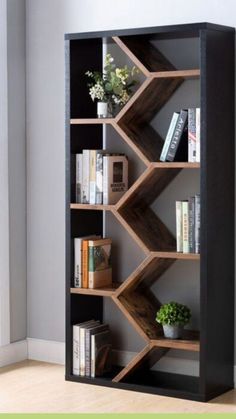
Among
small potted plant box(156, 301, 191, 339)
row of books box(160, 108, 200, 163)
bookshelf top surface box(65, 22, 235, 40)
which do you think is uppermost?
bookshelf top surface box(65, 22, 235, 40)

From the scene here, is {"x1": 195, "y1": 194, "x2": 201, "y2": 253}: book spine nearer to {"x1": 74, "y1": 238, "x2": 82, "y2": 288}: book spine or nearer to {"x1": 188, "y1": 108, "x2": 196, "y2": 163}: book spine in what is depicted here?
{"x1": 188, "y1": 108, "x2": 196, "y2": 163}: book spine

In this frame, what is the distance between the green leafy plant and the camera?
4.10 metres

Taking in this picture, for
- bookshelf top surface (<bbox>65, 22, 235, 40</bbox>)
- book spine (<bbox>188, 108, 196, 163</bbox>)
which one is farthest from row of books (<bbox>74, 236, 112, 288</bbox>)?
bookshelf top surface (<bbox>65, 22, 235, 40</bbox>)

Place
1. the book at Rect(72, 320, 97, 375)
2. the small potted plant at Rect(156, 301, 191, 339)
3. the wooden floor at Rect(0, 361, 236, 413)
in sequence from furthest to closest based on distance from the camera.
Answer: the book at Rect(72, 320, 97, 375)
the small potted plant at Rect(156, 301, 191, 339)
the wooden floor at Rect(0, 361, 236, 413)

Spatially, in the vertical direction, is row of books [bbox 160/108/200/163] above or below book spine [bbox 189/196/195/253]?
above

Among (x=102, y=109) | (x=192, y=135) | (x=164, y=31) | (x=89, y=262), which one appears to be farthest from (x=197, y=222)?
(x=164, y=31)

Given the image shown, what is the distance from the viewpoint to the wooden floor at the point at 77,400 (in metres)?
3.83

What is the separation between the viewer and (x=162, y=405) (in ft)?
12.8

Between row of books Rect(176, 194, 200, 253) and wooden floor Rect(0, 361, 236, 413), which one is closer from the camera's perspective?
wooden floor Rect(0, 361, 236, 413)

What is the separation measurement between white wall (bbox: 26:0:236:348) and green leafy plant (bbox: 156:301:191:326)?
2.47 ft

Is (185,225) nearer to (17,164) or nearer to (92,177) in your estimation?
(92,177)

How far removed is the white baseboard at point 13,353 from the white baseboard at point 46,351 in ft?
0.11

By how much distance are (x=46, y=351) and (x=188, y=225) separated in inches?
49.3

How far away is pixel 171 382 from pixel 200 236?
0.77 m
